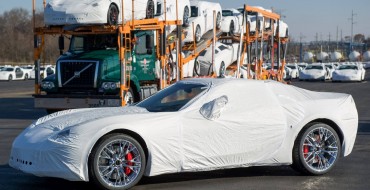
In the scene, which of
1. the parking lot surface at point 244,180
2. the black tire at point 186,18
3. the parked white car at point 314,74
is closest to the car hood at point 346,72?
the parked white car at point 314,74

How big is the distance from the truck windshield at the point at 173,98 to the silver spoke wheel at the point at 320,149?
154 cm

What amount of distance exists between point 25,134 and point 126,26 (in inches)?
396

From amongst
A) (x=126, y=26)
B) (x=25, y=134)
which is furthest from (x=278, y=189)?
(x=126, y=26)

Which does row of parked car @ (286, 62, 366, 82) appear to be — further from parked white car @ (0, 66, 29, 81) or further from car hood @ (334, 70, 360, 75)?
parked white car @ (0, 66, 29, 81)

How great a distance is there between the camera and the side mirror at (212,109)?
8.23 metres

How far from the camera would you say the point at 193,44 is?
73.0 feet

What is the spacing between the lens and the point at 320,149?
8930mm

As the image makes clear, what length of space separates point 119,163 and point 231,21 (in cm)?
1712

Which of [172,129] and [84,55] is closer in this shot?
[172,129]

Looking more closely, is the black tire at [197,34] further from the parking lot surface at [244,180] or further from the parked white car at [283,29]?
the parking lot surface at [244,180]

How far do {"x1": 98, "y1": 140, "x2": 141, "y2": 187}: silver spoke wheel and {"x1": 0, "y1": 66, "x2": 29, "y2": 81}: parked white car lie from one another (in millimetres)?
52587

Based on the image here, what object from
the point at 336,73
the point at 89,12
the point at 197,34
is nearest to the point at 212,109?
the point at 89,12

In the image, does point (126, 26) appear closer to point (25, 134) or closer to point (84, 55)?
point (84, 55)

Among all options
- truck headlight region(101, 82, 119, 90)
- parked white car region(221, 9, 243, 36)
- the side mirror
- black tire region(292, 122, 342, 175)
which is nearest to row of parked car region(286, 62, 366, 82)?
parked white car region(221, 9, 243, 36)
